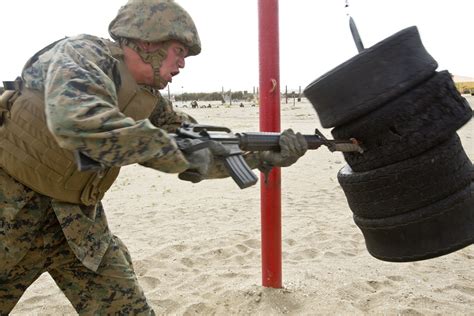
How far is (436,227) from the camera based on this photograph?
2193 millimetres

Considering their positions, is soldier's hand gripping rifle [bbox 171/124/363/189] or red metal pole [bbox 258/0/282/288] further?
red metal pole [bbox 258/0/282/288]

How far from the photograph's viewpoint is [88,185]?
2121 mm

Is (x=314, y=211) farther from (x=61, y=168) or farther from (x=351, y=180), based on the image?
(x=61, y=168)

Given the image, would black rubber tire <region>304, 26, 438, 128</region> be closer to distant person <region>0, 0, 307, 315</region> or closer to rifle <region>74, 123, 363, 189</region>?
rifle <region>74, 123, 363, 189</region>

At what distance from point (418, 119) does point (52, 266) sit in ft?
6.12

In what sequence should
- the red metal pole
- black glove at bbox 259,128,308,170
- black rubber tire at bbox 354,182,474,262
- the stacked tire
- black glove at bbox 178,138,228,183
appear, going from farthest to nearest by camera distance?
the red metal pole, black glove at bbox 259,128,308,170, black rubber tire at bbox 354,182,474,262, the stacked tire, black glove at bbox 178,138,228,183

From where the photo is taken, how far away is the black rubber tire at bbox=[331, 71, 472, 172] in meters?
2.08

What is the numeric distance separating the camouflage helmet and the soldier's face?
4 cm

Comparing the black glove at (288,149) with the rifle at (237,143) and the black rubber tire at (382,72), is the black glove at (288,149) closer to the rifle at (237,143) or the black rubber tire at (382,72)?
the rifle at (237,143)

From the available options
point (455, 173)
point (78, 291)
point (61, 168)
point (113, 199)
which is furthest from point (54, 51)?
point (113, 199)

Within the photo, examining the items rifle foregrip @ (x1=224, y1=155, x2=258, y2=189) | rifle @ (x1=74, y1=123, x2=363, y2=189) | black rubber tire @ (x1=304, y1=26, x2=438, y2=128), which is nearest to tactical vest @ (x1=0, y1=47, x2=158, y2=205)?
rifle @ (x1=74, y1=123, x2=363, y2=189)

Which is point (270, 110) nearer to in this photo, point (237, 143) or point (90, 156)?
point (237, 143)

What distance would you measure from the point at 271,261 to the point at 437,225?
4.17 ft

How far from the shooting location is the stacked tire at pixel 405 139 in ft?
6.79
